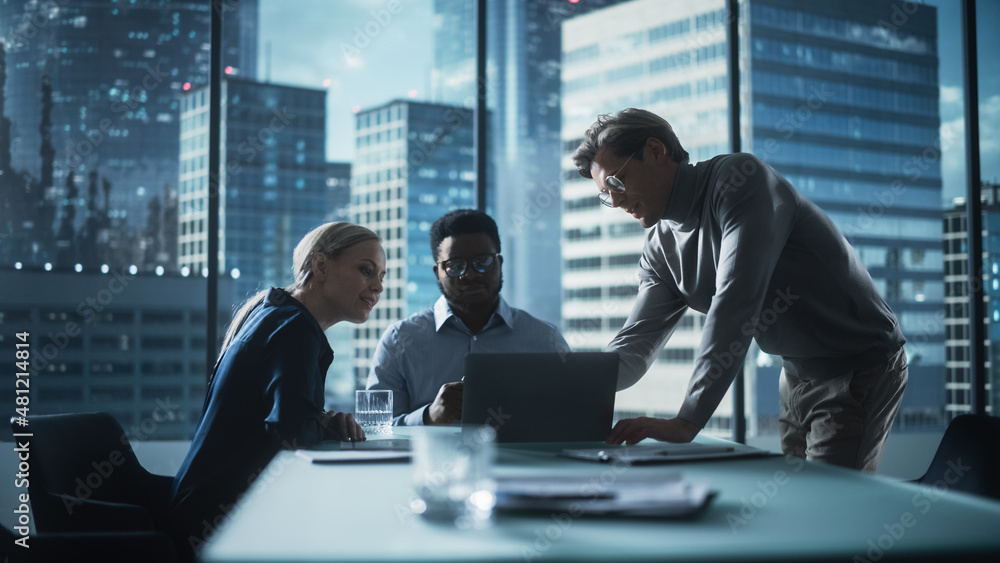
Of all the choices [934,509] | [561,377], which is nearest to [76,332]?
[561,377]

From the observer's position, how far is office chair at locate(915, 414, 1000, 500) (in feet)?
5.99

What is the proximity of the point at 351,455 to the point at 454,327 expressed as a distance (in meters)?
1.28

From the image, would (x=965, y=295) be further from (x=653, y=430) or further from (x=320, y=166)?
(x=320, y=166)

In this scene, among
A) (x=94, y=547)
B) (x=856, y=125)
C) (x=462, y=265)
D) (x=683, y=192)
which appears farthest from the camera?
(x=856, y=125)

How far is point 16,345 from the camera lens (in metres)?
3.78

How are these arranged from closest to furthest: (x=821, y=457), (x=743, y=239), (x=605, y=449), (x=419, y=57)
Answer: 1. (x=605, y=449)
2. (x=743, y=239)
3. (x=821, y=457)
4. (x=419, y=57)

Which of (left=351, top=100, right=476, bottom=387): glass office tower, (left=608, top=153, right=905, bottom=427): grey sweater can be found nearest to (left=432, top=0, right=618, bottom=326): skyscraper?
(left=351, top=100, right=476, bottom=387): glass office tower

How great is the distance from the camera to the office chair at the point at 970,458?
1826mm

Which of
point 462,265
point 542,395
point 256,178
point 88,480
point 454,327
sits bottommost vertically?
point 88,480

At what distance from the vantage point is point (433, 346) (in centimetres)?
283

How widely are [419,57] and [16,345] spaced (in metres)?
2.45

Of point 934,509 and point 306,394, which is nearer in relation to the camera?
point 934,509

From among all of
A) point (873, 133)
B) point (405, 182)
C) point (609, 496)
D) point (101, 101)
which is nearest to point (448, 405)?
point (609, 496)

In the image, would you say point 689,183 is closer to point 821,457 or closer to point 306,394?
point 821,457
